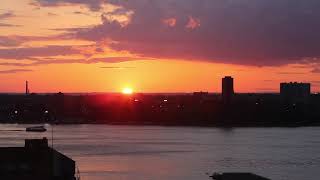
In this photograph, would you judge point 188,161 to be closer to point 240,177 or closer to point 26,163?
point 240,177

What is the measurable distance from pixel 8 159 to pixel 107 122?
318 ft

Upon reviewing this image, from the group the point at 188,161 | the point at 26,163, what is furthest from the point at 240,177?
the point at 188,161

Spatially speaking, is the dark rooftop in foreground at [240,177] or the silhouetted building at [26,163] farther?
Result: the dark rooftop in foreground at [240,177]

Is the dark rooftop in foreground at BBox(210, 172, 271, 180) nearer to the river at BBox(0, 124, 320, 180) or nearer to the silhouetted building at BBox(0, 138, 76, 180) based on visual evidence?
the river at BBox(0, 124, 320, 180)

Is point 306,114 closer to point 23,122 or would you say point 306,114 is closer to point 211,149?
point 23,122

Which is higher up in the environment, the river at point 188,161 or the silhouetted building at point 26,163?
the silhouetted building at point 26,163

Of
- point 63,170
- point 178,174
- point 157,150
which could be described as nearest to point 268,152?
point 157,150

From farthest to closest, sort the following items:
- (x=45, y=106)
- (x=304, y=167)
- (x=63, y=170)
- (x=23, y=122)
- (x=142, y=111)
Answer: (x=45, y=106) → (x=142, y=111) → (x=23, y=122) → (x=304, y=167) → (x=63, y=170)

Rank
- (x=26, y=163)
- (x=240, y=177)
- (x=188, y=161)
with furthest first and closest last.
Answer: (x=188, y=161), (x=240, y=177), (x=26, y=163)

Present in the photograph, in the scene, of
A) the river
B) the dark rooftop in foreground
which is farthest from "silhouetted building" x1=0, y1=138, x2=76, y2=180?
the river

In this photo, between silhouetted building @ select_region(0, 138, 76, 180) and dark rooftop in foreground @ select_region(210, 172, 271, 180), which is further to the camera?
dark rooftop in foreground @ select_region(210, 172, 271, 180)

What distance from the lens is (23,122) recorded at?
113 meters

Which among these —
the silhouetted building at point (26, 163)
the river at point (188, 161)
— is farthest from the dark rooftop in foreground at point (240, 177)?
the silhouetted building at point (26, 163)

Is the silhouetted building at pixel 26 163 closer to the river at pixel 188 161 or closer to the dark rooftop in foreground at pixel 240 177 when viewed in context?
the dark rooftop in foreground at pixel 240 177
